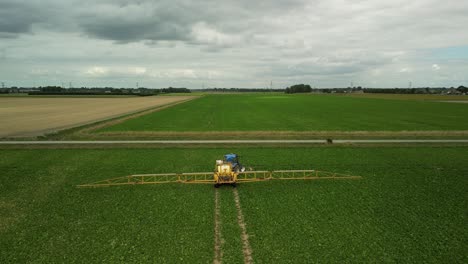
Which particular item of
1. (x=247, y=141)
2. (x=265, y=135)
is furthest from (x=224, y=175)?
(x=265, y=135)

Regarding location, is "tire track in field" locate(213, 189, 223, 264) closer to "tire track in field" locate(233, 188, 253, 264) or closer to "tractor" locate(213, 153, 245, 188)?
"tire track in field" locate(233, 188, 253, 264)

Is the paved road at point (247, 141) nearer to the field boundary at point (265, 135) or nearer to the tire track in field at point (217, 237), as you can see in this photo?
the field boundary at point (265, 135)

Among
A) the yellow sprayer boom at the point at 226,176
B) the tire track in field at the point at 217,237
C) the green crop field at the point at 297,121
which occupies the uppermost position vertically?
the green crop field at the point at 297,121

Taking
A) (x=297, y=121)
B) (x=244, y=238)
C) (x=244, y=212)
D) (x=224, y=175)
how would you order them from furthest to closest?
(x=297, y=121), (x=224, y=175), (x=244, y=212), (x=244, y=238)

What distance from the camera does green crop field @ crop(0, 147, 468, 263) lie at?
467 inches

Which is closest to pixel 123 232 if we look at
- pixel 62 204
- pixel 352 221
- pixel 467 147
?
pixel 62 204

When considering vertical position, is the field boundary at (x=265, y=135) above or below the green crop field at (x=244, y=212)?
above

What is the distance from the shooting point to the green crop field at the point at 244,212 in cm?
1186

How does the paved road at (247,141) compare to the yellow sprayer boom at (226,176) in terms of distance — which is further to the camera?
the paved road at (247,141)

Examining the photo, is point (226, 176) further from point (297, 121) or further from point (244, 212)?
point (297, 121)

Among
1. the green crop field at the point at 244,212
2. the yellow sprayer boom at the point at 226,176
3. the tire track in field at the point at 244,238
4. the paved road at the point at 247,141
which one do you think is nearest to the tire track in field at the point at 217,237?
the green crop field at the point at 244,212

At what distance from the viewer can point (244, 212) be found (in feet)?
51.3

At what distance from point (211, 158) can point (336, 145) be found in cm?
1428

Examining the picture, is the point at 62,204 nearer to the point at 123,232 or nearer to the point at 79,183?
the point at 79,183
